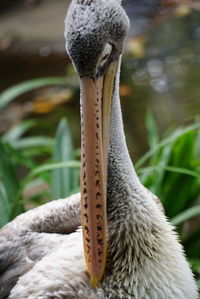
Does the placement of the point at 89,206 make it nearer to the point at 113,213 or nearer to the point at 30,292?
the point at 113,213

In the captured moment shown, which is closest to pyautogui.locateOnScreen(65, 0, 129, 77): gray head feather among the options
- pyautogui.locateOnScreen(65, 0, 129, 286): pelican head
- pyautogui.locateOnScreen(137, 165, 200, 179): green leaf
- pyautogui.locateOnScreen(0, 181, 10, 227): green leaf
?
pyautogui.locateOnScreen(65, 0, 129, 286): pelican head

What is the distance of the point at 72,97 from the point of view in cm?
589

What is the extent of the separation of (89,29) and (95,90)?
0.21 metres

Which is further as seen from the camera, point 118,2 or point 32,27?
point 32,27

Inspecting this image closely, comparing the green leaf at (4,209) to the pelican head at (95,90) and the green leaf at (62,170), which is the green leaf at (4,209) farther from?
the pelican head at (95,90)

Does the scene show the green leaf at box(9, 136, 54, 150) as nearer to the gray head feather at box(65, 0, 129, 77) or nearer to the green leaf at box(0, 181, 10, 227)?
the green leaf at box(0, 181, 10, 227)

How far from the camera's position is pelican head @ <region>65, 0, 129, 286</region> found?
2.20 metres

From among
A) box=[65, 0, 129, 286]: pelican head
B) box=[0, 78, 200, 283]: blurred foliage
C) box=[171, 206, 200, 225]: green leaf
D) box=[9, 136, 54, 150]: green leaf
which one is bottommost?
box=[171, 206, 200, 225]: green leaf

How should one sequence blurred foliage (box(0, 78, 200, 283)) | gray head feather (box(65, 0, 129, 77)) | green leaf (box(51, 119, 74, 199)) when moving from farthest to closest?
1. green leaf (box(51, 119, 74, 199))
2. blurred foliage (box(0, 78, 200, 283))
3. gray head feather (box(65, 0, 129, 77))

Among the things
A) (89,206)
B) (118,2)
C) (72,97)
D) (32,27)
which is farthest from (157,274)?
(32,27)

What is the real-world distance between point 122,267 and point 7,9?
5832 mm

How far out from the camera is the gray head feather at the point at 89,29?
2.18 m

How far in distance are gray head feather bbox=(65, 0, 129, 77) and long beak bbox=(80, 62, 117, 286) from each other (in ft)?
0.24

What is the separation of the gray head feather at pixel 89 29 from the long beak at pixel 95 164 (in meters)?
0.07
